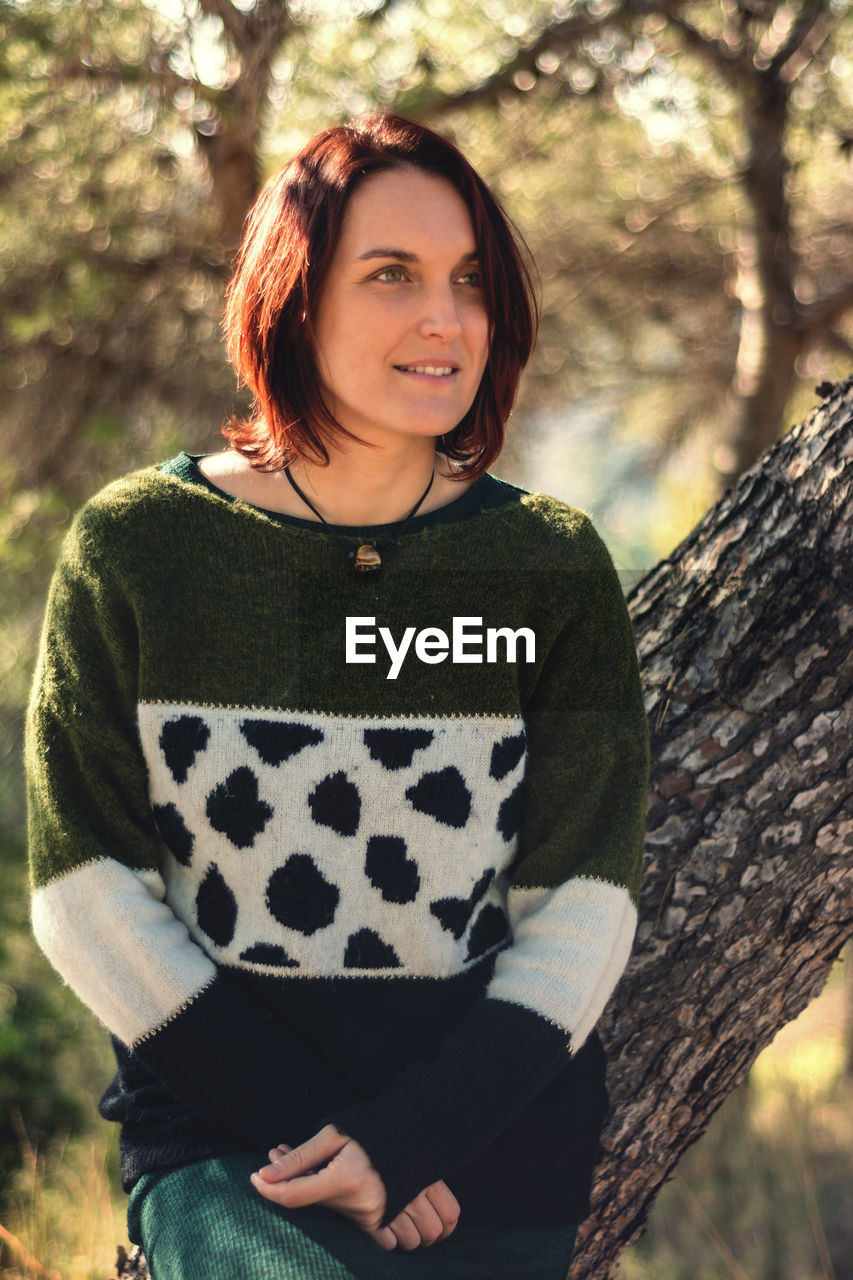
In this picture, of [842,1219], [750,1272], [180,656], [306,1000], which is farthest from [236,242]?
[842,1219]

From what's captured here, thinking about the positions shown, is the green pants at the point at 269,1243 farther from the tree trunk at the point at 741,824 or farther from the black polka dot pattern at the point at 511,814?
the black polka dot pattern at the point at 511,814

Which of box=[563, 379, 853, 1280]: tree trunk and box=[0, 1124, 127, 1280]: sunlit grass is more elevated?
box=[563, 379, 853, 1280]: tree trunk

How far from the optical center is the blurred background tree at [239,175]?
2793mm

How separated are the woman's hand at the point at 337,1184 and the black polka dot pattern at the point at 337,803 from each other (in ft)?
1.16

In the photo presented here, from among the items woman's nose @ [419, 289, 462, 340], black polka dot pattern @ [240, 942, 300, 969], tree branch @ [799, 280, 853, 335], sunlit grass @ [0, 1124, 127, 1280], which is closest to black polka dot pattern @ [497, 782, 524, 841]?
black polka dot pattern @ [240, 942, 300, 969]

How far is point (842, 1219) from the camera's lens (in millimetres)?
3602

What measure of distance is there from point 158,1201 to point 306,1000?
28 centimetres

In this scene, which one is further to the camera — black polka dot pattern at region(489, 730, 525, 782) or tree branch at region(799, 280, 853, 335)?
tree branch at region(799, 280, 853, 335)

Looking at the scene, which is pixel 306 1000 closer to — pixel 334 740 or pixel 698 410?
pixel 334 740

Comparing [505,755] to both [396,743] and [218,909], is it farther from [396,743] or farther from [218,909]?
[218,909]

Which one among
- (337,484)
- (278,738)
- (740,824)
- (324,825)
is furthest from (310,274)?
(740,824)

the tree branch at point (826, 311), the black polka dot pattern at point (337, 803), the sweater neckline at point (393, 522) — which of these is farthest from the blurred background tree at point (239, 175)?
the black polka dot pattern at point (337, 803)

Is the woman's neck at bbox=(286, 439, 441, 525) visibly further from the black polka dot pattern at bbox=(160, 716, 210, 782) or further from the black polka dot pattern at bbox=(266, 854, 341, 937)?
the black polka dot pattern at bbox=(266, 854, 341, 937)

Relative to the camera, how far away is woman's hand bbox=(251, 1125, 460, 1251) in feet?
4.19
